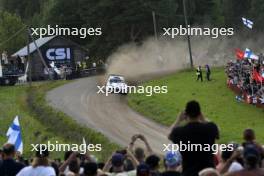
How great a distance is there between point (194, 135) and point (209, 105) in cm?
3372

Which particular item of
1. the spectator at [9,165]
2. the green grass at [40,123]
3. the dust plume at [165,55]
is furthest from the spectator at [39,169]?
the dust plume at [165,55]

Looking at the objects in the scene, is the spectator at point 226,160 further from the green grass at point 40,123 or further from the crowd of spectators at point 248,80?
the crowd of spectators at point 248,80

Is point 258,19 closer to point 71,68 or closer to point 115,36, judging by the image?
point 115,36

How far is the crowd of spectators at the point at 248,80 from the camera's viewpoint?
4109 centimetres

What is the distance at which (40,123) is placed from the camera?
140 feet

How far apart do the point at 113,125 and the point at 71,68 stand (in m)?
30.7

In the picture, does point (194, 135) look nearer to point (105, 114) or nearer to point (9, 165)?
point (9, 165)

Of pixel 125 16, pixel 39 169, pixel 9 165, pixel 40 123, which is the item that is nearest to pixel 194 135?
pixel 39 169

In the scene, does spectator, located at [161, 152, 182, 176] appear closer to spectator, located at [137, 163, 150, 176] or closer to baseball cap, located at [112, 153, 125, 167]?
spectator, located at [137, 163, 150, 176]

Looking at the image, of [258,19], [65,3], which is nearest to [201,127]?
[65,3]

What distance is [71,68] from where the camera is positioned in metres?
70.7

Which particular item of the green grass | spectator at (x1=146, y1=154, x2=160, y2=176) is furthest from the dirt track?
spectator at (x1=146, y1=154, x2=160, y2=176)

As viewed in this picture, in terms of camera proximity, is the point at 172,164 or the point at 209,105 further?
the point at 209,105

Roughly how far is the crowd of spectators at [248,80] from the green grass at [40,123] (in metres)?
9.67
